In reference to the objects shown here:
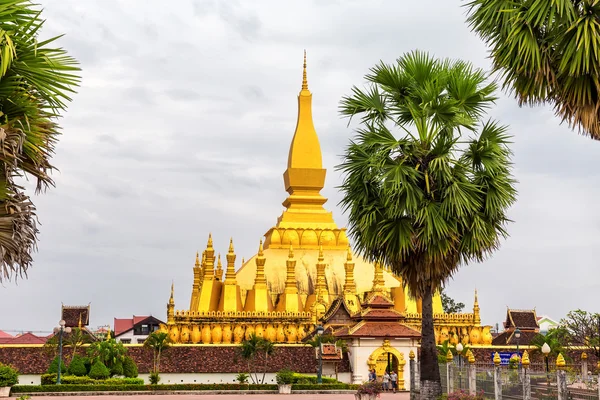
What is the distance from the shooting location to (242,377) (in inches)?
1352

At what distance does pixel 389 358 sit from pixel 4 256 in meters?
26.0

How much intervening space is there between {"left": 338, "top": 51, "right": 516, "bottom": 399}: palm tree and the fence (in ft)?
4.39

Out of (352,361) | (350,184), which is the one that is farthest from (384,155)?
(352,361)

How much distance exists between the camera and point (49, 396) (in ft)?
97.0

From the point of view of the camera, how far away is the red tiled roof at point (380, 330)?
32.6 metres

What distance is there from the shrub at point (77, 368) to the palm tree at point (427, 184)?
18.2 m

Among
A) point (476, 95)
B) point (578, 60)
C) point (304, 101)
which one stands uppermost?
point (304, 101)

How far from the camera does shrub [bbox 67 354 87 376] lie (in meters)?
33.2

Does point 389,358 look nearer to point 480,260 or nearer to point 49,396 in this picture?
point 49,396

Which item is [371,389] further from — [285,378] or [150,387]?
[150,387]

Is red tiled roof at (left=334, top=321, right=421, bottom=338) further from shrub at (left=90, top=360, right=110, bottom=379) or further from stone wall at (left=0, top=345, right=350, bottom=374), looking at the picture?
shrub at (left=90, top=360, right=110, bottom=379)

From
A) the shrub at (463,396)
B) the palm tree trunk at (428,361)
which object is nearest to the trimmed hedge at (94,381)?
the shrub at (463,396)

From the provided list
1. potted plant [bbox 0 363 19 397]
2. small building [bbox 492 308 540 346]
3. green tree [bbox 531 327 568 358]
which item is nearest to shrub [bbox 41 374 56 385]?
potted plant [bbox 0 363 19 397]

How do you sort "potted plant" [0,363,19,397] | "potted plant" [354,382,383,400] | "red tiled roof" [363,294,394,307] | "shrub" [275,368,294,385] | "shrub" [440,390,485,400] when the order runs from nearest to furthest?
"shrub" [440,390,485,400] → "potted plant" [354,382,383,400] → "potted plant" [0,363,19,397] → "shrub" [275,368,294,385] → "red tiled roof" [363,294,394,307]
